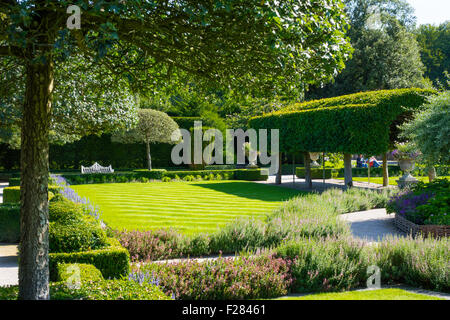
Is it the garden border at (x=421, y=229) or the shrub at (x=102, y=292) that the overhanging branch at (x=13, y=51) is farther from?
the garden border at (x=421, y=229)

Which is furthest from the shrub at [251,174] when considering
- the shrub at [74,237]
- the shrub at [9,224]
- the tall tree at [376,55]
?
the shrub at [74,237]

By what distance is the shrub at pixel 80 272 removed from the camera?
16.2ft

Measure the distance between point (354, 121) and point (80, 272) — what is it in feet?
45.3

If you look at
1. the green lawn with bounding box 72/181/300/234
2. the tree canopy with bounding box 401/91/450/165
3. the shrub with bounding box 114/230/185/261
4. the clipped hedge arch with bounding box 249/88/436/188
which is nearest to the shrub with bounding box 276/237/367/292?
the shrub with bounding box 114/230/185/261

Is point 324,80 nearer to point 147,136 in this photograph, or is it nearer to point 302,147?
point 302,147

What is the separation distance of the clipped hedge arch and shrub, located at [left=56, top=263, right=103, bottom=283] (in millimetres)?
11796

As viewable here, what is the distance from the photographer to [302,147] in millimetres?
19812

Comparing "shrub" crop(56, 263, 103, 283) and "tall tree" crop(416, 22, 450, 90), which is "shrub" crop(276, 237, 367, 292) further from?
"tall tree" crop(416, 22, 450, 90)

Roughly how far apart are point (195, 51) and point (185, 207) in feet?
31.0

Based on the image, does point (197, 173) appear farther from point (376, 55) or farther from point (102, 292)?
point (102, 292)

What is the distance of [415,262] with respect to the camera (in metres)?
6.36

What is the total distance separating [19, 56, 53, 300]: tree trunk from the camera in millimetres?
3957

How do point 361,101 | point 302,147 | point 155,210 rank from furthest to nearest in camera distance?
point 302,147
point 361,101
point 155,210
